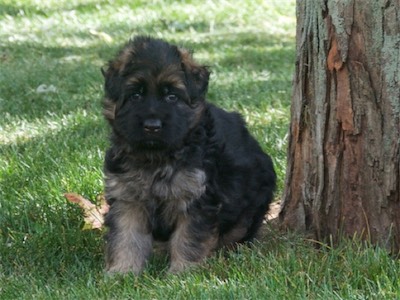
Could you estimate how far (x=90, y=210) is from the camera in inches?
257

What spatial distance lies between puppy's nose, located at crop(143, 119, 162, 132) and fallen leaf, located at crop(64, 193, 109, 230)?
118cm

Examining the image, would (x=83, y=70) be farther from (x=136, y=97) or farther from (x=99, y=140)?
(x=136, y=97)

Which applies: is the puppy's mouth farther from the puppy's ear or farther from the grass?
the grass

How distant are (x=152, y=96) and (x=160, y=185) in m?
0.55

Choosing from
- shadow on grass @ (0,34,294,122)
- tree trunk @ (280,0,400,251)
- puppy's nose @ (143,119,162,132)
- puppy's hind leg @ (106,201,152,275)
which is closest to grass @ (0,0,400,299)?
shadow on grass @ (0,34,294,122)

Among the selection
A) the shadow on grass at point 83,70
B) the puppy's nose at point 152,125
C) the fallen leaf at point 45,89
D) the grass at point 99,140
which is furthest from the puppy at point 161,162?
the fallen leaf at point 45,89

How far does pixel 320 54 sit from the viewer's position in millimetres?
5559

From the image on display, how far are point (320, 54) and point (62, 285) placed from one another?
2.06 metres

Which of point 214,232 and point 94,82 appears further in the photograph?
point 94,82

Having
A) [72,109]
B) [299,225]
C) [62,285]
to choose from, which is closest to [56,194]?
[62,285]

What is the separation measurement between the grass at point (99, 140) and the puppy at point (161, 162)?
0.68ft

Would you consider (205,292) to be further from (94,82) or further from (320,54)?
(94,82)

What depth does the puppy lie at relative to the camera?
5465 millimetres

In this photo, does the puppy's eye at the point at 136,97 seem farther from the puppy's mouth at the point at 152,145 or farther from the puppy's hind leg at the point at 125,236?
the puppy's hind leg at the point at 125,236
